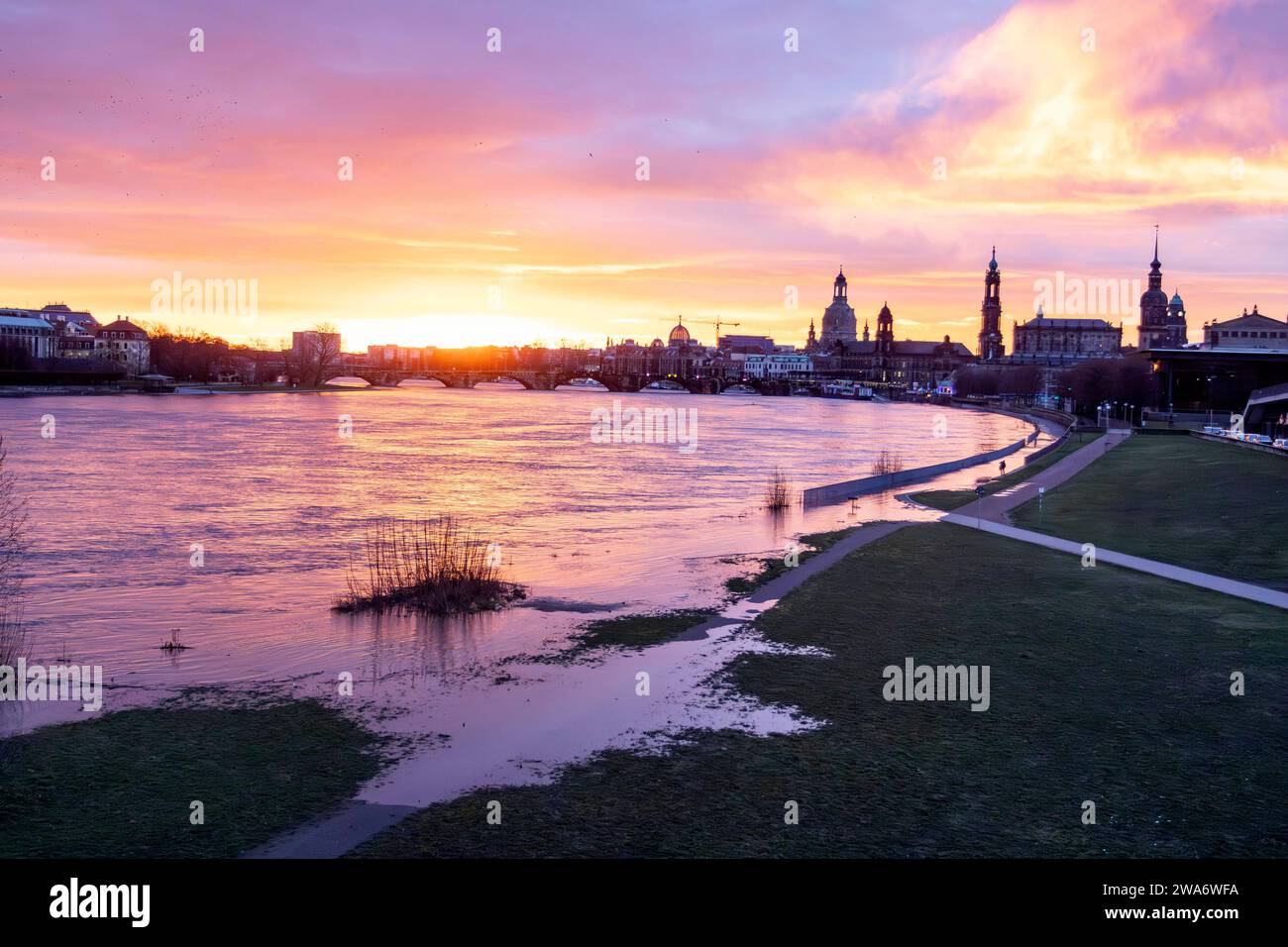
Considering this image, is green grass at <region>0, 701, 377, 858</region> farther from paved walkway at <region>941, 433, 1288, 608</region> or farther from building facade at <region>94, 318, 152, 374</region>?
building facade at <region>94, 318, 152, 374</region>

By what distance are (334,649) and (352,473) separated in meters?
35.0

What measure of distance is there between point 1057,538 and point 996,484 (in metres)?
18.5

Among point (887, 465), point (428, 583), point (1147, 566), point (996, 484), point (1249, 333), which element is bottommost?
point (1147, 566)

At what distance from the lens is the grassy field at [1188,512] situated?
25344 millimetres

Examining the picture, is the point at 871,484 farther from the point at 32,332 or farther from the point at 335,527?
the point at 32,332

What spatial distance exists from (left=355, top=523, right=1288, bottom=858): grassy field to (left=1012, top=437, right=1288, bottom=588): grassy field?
7.45 metres

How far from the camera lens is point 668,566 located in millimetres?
25984

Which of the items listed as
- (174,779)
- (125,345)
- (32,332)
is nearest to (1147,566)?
(174,779)

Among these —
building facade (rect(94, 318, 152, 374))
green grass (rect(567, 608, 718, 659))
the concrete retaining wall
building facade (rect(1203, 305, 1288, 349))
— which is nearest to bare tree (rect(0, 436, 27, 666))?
green grass (rect(567, 608, 718, 659))

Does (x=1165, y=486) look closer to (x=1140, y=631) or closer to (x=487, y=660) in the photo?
(x=1140, y=631)

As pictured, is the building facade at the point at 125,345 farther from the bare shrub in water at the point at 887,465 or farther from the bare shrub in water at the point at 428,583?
the bare shrub in water at the point at 428,583

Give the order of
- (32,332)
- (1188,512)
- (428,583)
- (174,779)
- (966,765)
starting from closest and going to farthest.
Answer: (174,779)
(966,765)
(428,583)
(1188,512)
(32,332)

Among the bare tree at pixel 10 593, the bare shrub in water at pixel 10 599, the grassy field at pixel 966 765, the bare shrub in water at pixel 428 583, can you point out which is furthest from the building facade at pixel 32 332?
the grassy field at pixel 966 765

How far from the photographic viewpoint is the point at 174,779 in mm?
10812
